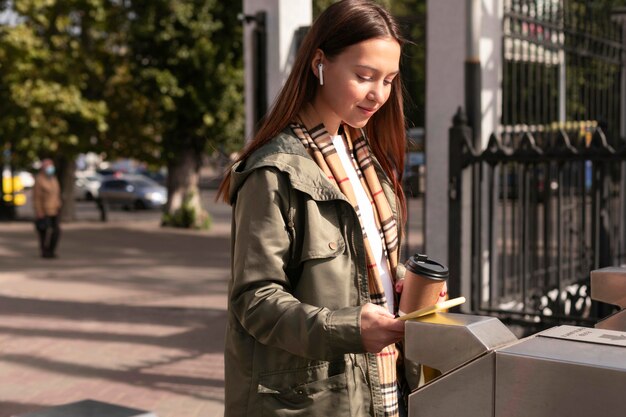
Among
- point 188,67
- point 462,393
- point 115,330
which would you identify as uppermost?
point 188,67

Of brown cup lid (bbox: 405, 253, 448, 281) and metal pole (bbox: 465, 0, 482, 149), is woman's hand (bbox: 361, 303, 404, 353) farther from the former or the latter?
metal pole (bbox: 465, 0, 482, 149)

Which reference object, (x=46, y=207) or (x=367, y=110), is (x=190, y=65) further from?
(x=367, y=110)

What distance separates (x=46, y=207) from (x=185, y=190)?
673cm

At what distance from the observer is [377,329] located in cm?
176

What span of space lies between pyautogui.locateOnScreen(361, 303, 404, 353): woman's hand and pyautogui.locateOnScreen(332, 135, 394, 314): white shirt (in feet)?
1.02

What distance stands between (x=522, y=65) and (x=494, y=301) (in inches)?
77.9

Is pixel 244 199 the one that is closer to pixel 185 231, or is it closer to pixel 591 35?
pixel 591 35

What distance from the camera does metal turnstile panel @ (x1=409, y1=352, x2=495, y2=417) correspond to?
1.40 metres

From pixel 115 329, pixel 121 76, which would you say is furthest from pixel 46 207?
pixel 115 329

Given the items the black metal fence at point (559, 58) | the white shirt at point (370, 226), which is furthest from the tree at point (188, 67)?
the white shirt at point (370, 226)

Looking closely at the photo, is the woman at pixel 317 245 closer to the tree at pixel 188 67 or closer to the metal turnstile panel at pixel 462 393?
the metal turnstile panel at pixel 462 393

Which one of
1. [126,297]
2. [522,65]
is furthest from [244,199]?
[126,297]

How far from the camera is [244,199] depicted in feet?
6.36

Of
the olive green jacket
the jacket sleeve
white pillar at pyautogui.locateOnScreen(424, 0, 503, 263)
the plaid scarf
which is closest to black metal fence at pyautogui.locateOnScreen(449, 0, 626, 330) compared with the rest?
white pillar at pyautogui.locateOnScreen(424, 0, 503, 263)
